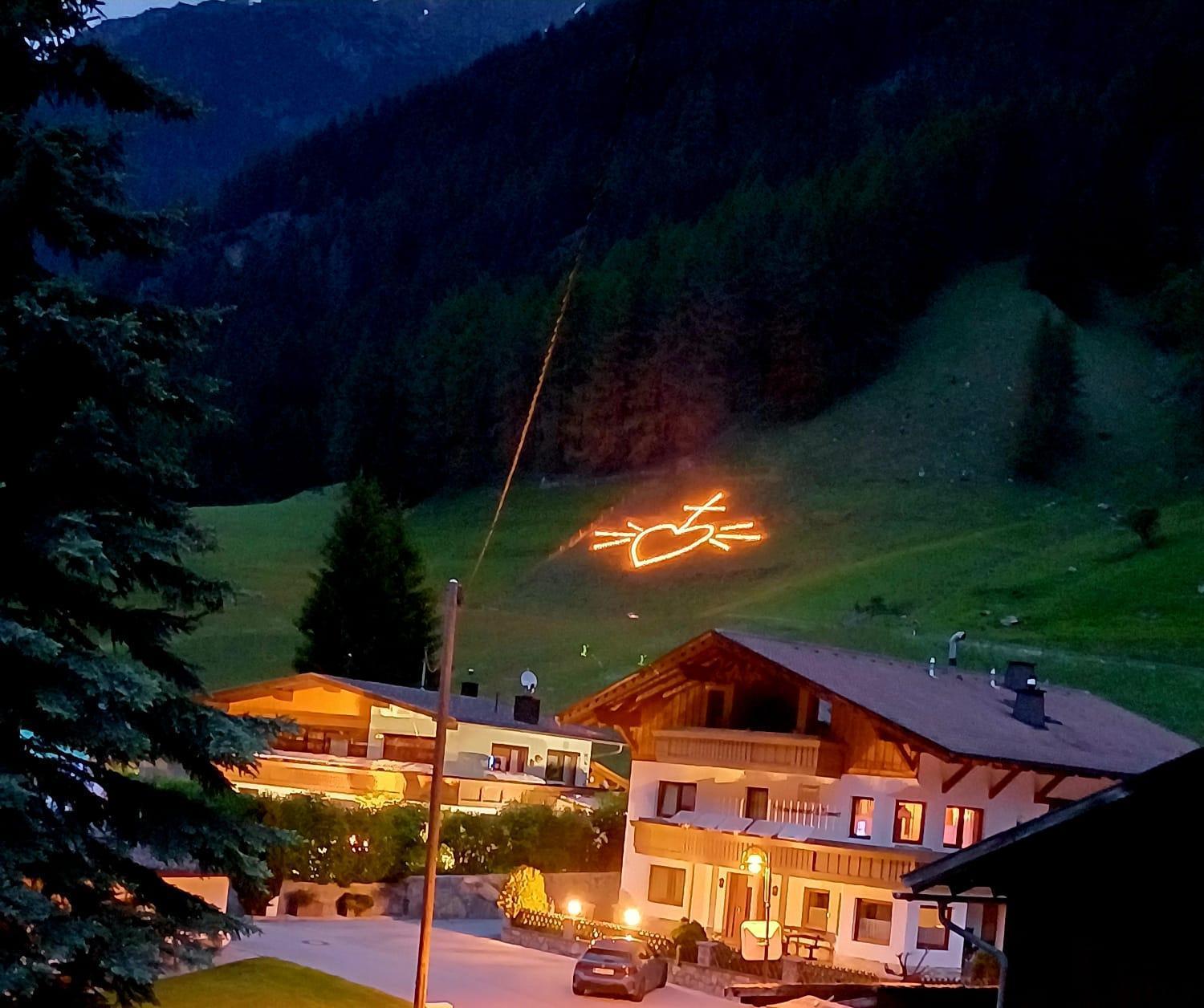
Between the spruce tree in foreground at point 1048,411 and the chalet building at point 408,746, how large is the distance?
219 ft

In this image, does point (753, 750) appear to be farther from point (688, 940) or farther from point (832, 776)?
point (688, 940)

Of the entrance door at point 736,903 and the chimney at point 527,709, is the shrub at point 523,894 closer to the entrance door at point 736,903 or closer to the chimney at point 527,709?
the entrance door at point 736,903

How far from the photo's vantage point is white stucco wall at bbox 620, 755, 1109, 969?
108 ft

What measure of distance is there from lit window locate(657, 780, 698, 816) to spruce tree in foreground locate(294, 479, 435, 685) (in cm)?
3342

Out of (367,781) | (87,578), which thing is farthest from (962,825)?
(87,578)

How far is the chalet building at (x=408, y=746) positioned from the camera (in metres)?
48.9

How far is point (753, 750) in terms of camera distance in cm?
3653

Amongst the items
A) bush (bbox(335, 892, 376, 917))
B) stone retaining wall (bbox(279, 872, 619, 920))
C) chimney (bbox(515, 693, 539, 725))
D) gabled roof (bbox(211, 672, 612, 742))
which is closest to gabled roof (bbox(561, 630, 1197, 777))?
stone retaining wall (bbox(279, 872, 619, 920))

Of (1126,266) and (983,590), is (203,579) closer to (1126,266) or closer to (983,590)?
(983,590)

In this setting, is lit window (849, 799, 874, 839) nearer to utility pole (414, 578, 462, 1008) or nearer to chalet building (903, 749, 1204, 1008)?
utility pole (414, 578, 462, 1008)

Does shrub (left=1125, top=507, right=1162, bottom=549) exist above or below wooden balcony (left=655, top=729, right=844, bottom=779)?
above

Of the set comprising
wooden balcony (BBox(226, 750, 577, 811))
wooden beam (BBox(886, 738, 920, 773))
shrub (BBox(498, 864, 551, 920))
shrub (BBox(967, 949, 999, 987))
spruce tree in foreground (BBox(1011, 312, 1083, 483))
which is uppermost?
spruce tree in foreground (BBox(1011, 312, 1083, 483))

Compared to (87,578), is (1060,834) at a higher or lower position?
lower

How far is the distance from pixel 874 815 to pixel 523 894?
948 cm
